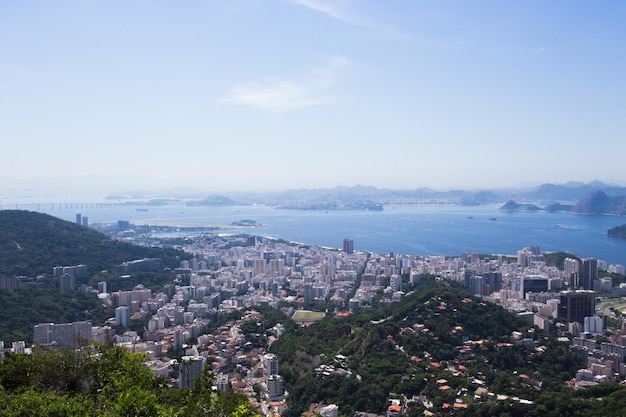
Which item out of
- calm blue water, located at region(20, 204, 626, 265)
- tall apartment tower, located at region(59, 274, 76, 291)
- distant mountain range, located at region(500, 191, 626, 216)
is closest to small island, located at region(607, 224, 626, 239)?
calm blue water, located at region(20, 204, 626, 265)

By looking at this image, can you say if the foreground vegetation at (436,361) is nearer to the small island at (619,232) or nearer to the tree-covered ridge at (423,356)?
the tree-covered ridge at (423,356)

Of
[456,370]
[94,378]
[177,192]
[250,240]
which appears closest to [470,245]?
[250,240]

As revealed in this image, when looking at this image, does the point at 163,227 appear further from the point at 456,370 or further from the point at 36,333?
the point at 456,370

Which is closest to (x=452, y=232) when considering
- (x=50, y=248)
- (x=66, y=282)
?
(x=50, y=248)

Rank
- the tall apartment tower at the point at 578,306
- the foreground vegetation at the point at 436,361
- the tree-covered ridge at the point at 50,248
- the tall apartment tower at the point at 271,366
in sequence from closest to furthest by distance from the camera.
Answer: the foreground vegetation at the point at 436,361 < the tall apartment tower at the point at 271,366 < the tall apartment tower at the point at 578,306 < the tree-covered ridge at the point at 50,248

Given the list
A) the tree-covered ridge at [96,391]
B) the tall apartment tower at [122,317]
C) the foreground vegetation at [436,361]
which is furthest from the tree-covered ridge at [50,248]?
the tree-covered ridge at [96,391]

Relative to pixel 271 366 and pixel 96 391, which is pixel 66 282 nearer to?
pixel 271 366
